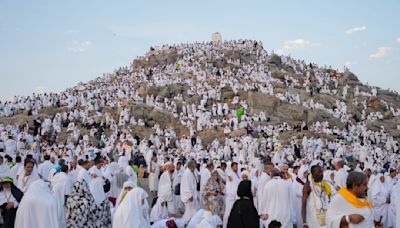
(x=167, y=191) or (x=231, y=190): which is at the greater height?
(x=231, y=190)

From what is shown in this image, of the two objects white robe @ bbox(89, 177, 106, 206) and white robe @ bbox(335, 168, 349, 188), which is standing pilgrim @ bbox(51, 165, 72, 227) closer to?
white robe @ bbox(89, 177, 106, 206)

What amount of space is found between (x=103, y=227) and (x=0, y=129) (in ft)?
A: 63.1

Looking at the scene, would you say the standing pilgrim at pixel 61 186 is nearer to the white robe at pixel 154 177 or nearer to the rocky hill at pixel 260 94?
the white robe at pixel 154 177

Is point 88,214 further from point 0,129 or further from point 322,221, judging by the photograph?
point 0,129

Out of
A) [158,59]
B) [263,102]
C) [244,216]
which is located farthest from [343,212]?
[158,59]

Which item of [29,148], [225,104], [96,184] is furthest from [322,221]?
[225,104]

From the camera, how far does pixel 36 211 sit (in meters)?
5.27

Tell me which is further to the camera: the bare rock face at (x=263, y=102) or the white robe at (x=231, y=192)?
the bare rock face at (x=263, y=102)

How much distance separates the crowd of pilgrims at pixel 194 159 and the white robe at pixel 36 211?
1cm

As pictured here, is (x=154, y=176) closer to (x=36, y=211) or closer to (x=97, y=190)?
(x=97, y=190)

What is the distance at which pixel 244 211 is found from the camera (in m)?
5.54

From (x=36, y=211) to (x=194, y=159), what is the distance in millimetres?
5809

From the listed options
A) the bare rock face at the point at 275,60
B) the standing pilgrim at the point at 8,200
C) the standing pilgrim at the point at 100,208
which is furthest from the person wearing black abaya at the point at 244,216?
the bare rock face at the point at 275,60

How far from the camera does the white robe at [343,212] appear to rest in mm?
3463
